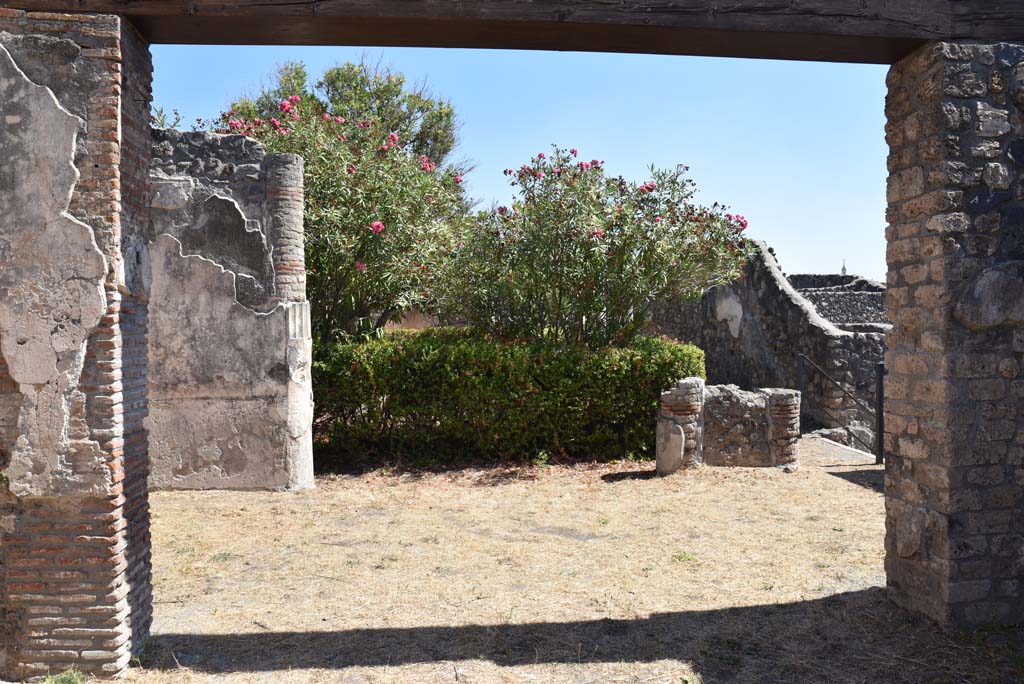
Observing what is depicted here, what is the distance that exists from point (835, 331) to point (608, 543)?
645 cm

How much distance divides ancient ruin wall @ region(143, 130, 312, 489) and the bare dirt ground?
471 millimetres

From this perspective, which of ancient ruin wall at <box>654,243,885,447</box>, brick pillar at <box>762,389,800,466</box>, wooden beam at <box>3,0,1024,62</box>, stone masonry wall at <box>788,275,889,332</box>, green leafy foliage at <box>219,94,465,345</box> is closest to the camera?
wooden beam at <box>3,0,1024,62</box>

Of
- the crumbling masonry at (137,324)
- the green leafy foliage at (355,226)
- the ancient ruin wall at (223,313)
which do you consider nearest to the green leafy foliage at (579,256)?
the green leafy foliage at (355,226)

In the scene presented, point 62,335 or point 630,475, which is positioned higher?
point 62,335

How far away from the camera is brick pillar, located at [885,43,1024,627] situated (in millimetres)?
4109

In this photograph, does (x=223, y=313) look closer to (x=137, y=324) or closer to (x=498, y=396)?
(x=498, y=396)

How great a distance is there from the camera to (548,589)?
5070mm

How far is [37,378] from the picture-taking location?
Answer: 368cm

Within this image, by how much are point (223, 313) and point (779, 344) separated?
8.05 metres

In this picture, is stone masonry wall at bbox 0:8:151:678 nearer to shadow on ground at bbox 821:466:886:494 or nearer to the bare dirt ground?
the bare dirt ground

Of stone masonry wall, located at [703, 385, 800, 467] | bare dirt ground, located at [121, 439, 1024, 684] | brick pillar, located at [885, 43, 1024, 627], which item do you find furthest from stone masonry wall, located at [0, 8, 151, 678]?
stone masonry wall, located at [703, 385, 800, 467]

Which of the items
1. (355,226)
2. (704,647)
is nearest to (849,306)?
(355,226)

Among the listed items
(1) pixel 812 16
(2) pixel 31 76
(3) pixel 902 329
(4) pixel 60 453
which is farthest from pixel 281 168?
(3) pixel 902 329

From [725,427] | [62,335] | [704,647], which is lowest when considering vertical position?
[704,647]
